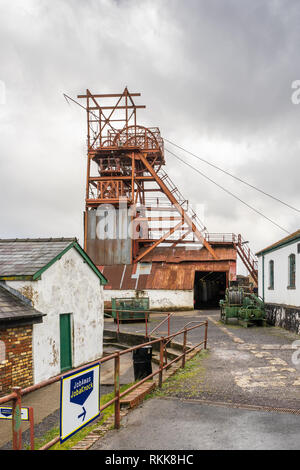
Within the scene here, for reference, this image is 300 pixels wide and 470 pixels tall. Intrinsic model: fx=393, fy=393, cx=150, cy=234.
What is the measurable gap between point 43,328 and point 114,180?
831 inches

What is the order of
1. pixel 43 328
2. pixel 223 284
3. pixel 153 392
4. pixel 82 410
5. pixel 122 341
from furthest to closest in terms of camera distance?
pixel 223 284
pixel 122 341
pixel 43 328
pixel 153 392
pixel 82 410

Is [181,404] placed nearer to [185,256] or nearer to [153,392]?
[153,392]

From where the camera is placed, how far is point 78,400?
461cm

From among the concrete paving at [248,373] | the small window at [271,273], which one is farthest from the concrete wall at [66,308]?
the small window at [271,273]

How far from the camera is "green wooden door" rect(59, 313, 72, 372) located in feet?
40.4

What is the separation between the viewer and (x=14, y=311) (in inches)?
398

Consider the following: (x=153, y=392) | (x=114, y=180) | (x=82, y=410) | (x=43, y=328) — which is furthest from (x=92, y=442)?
(x=114, y=180)

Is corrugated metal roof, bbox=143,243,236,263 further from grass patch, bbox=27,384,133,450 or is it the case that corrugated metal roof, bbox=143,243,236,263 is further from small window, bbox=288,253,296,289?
grass patch, bbox=27,384,133,450

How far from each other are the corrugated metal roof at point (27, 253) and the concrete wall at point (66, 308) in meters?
0.29

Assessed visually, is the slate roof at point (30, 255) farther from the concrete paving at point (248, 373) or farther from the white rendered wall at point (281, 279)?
the white rendered wall at point (281, 279)

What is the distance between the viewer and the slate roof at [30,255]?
37.3ft

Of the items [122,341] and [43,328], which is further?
[122,341]

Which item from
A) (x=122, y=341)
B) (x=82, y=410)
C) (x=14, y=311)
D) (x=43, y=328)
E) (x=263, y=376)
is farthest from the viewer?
(x=122, y=341)

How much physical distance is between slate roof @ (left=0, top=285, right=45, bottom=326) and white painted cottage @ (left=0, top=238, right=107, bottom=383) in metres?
0.18
